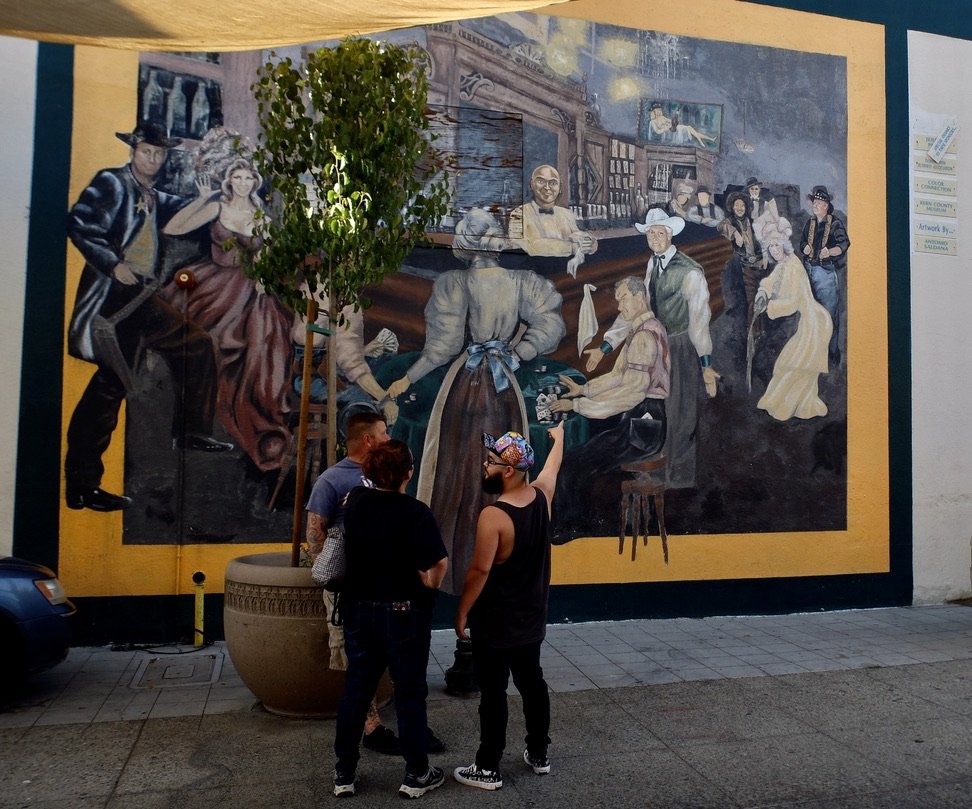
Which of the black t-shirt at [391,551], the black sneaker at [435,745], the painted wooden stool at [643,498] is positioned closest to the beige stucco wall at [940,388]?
the painted wooden stool at [643,498]

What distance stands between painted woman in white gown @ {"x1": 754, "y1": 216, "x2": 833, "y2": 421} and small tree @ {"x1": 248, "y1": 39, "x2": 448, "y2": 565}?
4997mm

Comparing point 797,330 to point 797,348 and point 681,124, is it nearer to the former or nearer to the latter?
point 797,348

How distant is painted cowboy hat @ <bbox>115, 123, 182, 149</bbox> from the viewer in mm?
7922

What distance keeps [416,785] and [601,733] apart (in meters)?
1.51

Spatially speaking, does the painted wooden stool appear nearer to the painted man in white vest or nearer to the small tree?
the painted man in white vest

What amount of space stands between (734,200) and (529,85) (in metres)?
2.53

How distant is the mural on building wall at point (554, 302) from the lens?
313 inches

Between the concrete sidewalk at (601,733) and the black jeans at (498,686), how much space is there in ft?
0.81

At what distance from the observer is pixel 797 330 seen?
9.74 metres

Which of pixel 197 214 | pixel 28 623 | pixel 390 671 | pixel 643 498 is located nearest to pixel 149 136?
pixel 197 214

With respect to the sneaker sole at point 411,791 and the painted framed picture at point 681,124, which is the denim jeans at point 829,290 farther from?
the sneaker sole at point 411,791

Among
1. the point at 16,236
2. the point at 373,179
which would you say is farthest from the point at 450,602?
the point at 16,236

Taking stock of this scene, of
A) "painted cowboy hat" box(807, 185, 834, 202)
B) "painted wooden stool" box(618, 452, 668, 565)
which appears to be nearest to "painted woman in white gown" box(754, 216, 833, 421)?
"painted cowboy hat" box(807, 185, 834, 202)

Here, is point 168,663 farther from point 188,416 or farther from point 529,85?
point 529,85
